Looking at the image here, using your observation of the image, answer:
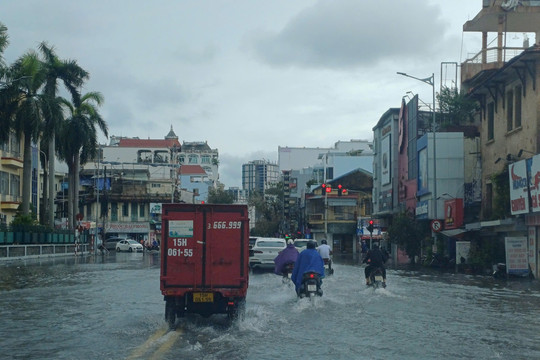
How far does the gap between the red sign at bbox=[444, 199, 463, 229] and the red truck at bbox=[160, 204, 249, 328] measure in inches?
1199

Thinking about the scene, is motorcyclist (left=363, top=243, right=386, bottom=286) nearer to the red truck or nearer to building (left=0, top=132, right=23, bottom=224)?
the red truck

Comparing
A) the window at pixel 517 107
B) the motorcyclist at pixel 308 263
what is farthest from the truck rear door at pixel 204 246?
the window at pixel 517 107

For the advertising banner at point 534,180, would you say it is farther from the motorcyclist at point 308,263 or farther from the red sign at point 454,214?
the motorcyclist at point 308,263

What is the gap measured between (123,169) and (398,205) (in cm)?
5022

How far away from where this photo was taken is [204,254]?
12508 millimetres

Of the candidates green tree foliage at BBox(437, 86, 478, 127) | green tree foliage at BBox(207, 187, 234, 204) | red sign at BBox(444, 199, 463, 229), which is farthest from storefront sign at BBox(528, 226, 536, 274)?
green tree foliage at BBox(207, 187, 234, 204)

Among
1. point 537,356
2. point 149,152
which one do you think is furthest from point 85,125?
point 149,152

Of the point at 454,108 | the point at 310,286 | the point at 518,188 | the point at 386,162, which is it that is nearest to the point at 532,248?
the point at 518,188

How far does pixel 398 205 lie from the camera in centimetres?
6172

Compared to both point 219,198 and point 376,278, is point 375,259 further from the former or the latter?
point 219,198

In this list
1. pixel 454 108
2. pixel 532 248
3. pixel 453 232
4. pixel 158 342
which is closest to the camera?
pixel 158 342

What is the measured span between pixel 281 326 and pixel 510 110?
81.1ft

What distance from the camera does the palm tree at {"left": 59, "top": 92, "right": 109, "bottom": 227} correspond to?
59.0 metres

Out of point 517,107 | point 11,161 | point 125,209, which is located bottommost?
point 125,209
